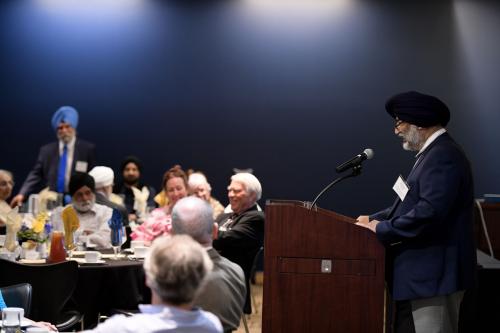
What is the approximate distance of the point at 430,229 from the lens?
4.27m

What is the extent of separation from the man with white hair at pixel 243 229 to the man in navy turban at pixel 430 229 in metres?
1.46

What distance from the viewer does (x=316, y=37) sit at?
10.3m

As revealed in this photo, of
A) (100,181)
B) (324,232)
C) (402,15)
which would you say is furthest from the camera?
(402,15)

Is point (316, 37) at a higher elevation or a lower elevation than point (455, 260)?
higher

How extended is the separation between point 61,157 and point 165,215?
3113 millimetres

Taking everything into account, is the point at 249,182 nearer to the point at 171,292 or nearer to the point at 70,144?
the point at 171,292

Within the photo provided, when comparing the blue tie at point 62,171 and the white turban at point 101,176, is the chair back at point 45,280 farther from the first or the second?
the blue tie at point 62,171

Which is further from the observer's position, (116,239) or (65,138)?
(65,138)

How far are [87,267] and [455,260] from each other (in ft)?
7.76

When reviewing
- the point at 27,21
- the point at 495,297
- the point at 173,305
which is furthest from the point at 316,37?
the point at 173,305

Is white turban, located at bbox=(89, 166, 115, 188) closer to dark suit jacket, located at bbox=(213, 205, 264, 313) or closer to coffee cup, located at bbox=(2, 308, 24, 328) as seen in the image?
dark suit jacket, located at bbox=(213, 205, 264, 313)

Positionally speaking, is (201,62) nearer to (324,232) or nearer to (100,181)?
(100,181)

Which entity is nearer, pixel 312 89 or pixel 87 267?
pixel 87 267

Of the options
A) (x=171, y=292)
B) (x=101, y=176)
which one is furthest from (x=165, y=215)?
(x=171, y=292)
